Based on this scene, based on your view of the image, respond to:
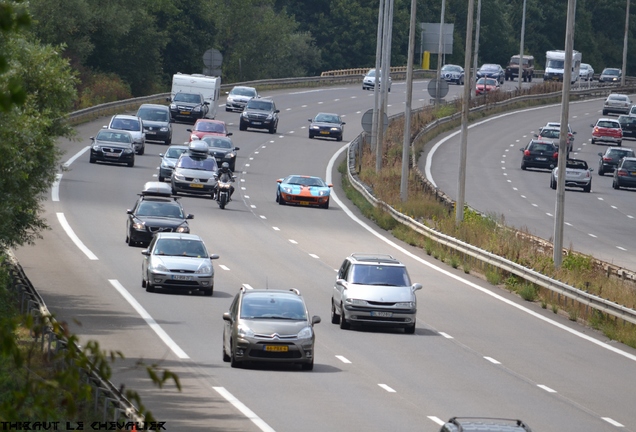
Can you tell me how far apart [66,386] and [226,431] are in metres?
10.3

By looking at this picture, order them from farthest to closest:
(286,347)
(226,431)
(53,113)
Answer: (53,113) → (286,347) → (226,431)

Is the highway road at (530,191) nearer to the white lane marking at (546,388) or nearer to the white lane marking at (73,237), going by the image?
the white lane marking at (73,237)

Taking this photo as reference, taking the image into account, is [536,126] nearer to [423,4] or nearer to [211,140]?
[211,140]

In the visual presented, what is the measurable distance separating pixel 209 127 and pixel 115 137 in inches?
286

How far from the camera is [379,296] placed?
2617 cm

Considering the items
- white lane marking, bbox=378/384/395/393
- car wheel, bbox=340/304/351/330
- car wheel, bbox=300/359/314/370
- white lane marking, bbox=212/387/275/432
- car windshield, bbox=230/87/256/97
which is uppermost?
white lane marking, bbox=212/387/275/432

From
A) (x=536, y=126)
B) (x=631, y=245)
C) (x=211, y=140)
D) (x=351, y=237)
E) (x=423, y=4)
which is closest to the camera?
(x=351, y=237)

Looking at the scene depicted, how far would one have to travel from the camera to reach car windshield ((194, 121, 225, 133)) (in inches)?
2429

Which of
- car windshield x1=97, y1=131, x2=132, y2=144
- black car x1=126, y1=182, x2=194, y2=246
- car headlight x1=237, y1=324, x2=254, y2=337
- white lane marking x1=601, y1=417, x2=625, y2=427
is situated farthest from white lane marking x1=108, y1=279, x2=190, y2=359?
car windshield x1=97, y1=131, x2=132, y2=144

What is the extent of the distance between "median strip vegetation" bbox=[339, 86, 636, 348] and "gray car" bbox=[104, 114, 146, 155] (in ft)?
30.3

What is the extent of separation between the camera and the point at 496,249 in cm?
3669

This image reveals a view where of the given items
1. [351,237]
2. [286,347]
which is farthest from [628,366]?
[351,237]

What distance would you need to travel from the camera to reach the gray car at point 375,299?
26.0 metres

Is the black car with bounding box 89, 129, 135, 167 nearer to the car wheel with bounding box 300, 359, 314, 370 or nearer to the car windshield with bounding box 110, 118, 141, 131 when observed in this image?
the car windshield with bounding box 110, 118, 141, 131
